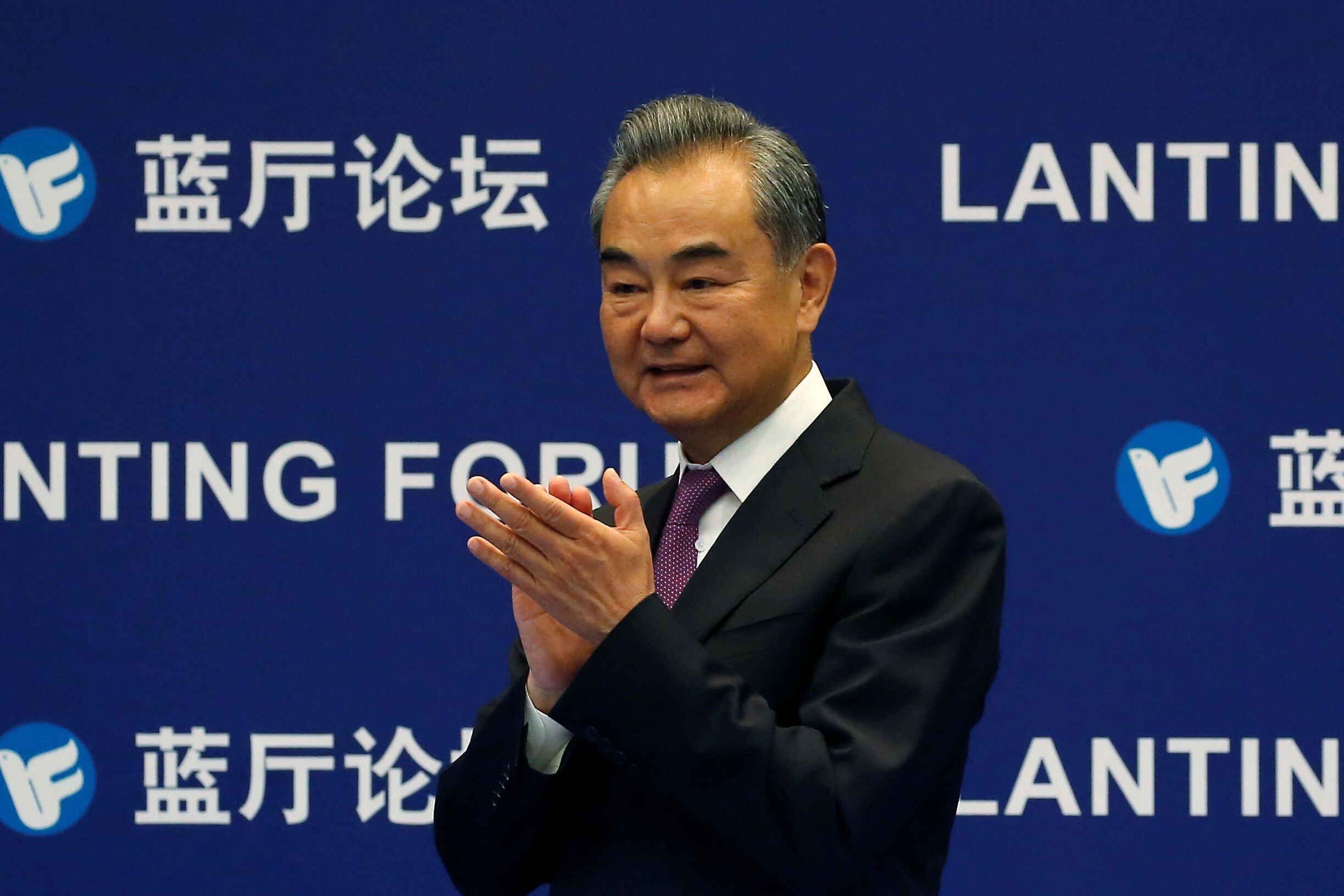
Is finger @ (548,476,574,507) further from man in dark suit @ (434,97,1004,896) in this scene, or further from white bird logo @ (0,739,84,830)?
white bird logo @ (0,739,84,830)

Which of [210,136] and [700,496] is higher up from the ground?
[210,136]

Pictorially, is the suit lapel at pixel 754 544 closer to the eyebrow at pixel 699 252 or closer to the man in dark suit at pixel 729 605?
the man in dark suit at pixel 729 605

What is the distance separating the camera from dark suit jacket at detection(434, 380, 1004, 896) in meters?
1.17

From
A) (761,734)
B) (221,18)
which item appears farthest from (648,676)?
(221,18)

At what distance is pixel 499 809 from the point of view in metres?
1.34

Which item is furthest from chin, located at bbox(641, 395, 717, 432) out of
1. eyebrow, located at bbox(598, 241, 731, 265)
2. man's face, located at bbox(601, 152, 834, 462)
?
eyebrow, located at bbox(598, 241, 731, 265)

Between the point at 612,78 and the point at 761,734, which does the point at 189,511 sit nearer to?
the point at 612,78

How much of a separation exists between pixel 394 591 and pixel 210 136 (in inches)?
35.1

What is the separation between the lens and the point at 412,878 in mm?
2682

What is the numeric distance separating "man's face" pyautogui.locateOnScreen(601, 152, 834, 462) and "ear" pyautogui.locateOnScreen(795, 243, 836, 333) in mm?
39

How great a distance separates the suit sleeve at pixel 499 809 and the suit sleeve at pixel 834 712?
0.45 feet

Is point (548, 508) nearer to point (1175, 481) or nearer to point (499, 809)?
point (499, 809)

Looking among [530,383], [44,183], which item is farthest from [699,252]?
[44,183]

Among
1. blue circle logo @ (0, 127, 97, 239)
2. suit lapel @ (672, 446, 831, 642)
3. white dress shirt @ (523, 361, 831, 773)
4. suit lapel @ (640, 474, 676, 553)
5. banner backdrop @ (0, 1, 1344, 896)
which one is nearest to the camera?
suit lapel @ (672, 446, 831, 642)
